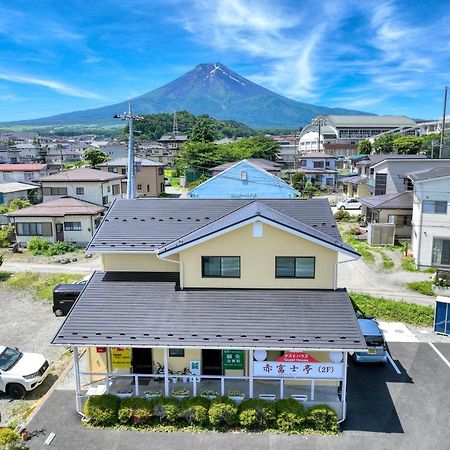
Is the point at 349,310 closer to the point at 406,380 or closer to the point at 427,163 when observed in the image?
the point at 406,380

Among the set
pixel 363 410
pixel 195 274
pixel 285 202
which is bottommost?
pixel 363 410

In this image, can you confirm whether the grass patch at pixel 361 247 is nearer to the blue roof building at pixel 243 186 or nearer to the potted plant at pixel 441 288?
the potted plant at pixel 441 288

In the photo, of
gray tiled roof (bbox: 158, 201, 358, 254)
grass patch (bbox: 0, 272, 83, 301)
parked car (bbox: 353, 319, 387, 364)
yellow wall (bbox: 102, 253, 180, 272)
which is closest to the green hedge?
parked car (bbox: 353, 319, 387, 364)

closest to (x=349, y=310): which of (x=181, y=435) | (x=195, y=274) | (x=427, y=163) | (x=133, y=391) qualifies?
(x=195, y=274)

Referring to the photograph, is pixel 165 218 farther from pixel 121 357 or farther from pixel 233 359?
pixel 233 359

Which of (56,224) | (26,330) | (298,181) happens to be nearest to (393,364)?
(26,330)

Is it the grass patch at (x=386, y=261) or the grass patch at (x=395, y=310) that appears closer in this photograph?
the grass patch at (x=395, y=310)

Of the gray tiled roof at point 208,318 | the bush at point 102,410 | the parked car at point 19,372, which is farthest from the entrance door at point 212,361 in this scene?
the parked car at point 19,372
